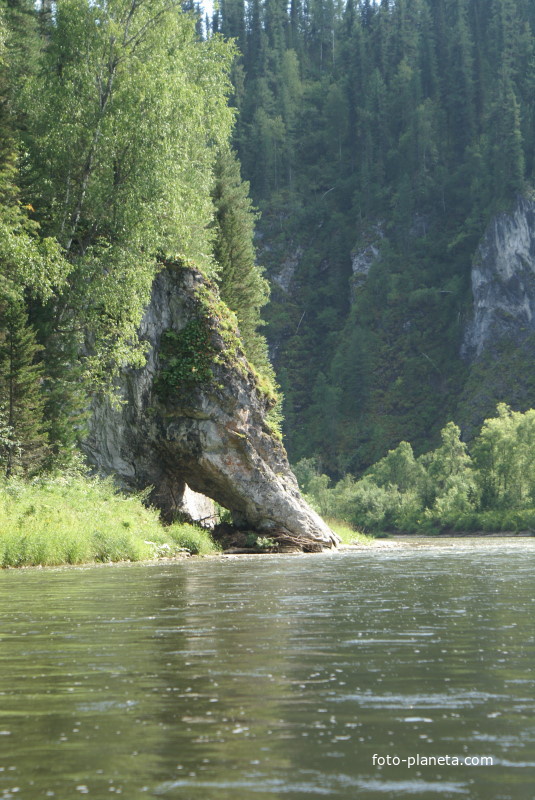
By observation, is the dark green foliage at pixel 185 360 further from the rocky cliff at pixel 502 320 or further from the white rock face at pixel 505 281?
the white rock face at pixel 505 281

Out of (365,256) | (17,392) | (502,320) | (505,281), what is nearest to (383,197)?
(365,256)

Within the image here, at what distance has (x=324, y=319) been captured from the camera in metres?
145

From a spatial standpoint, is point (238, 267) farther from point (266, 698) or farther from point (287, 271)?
point (287, 271)

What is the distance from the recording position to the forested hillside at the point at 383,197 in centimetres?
12756

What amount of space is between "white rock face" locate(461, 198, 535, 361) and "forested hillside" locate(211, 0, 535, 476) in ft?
9.46

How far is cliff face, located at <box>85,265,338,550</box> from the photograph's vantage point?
33156 millimetres

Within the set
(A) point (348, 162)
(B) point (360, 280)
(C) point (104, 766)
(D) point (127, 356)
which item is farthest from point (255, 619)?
(A) point (348, 162)

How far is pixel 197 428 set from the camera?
109ft

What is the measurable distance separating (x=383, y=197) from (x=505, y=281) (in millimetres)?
35630

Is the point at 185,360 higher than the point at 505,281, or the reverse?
the point at 505,281

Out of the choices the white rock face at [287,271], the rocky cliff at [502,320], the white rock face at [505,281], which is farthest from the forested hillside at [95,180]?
the white rock face at [287,271]

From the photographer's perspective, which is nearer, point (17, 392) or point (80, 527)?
point (80, 527)

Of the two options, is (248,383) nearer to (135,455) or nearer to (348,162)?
(135,455)

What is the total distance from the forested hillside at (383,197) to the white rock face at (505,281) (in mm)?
2884
